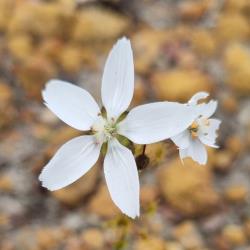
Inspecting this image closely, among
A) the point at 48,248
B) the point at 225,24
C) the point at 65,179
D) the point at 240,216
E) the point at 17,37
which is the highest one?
the point at 65,179

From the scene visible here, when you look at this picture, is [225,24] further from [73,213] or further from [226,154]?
[73,213]

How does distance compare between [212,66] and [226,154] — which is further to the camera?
[212,66]

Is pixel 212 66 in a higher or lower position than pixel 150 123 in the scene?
lower

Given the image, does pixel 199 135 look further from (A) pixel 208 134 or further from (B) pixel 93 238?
(B) pixel 93 238

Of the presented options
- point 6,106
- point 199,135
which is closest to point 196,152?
point 199,135

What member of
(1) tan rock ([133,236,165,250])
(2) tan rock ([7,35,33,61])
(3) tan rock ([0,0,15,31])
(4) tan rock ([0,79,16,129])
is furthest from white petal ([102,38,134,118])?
(3) tan rock ([0,0,15,31])

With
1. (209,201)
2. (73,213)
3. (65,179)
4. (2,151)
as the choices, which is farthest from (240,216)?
(65,179)
